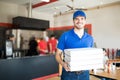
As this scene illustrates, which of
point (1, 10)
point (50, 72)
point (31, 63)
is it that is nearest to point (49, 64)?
point (50, 72)

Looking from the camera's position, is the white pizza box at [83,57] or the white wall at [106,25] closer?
the white pizza box at [83,57]

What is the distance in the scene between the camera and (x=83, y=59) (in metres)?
1.56

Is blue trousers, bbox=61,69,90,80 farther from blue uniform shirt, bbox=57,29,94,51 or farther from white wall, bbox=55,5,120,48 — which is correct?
white wall, bbox=55,5,120,48

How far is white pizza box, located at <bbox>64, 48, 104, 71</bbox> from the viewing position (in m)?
1.52

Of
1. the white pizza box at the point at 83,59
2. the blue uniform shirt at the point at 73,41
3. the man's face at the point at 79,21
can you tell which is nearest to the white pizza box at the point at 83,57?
the white pizza box at the point at 83,59

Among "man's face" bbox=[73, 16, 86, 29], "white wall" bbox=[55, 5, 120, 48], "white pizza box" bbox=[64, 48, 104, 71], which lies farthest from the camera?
"white wall" bbox=[55, 5, 120, 48]

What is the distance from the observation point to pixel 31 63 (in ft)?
15.1

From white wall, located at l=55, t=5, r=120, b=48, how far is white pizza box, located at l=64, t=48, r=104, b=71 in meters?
5.27

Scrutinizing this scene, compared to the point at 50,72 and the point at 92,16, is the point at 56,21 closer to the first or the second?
the point at 92,16

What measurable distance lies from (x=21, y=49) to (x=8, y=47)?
2.80 meters

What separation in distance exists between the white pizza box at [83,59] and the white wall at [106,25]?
5.27 metres

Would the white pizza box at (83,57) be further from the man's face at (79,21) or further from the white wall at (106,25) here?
the white wall at (106,25)

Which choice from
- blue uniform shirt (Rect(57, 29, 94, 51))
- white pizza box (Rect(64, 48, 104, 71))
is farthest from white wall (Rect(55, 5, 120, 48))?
white pizza box (Rect(64, 48, 104, 71))

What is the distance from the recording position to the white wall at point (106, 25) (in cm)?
655
